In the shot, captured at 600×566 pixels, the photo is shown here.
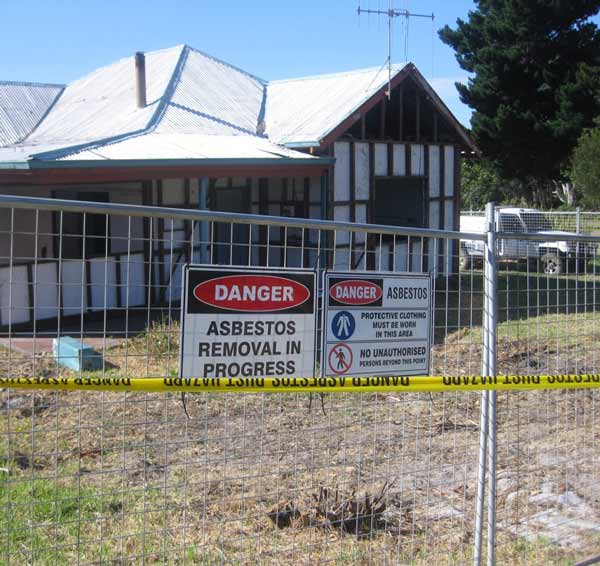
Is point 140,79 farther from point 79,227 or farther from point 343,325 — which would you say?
point 343,325

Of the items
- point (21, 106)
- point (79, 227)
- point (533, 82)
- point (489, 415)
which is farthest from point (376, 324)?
point (533, 82)

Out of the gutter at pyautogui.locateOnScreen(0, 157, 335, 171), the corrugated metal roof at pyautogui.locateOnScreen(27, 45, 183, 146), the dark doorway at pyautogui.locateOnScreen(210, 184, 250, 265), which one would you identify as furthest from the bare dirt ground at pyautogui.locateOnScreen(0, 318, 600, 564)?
the dark doorway at pyautogui.locateOnScreen(210, 184, 250, 265)

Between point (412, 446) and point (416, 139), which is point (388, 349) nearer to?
point (412, 446)

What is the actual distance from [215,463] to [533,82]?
33.4m

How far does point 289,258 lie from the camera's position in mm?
15922

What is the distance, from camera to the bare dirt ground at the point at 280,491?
4027 millimetres

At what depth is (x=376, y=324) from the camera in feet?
12.1

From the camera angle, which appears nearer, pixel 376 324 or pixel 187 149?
pixel 376 324

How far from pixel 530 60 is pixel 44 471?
33978 mm

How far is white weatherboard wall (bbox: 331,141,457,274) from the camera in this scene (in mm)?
16344

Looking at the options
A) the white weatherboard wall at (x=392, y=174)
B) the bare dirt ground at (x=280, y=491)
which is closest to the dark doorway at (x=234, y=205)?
the white weatherboard wall at (x=392, y=174)

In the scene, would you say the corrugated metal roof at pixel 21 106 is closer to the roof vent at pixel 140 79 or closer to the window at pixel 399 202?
the roof vent at pixel 140 79

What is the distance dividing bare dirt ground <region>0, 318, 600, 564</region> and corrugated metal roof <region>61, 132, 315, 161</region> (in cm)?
605

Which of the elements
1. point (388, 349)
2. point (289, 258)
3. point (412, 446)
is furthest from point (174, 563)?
point (289, 258)
